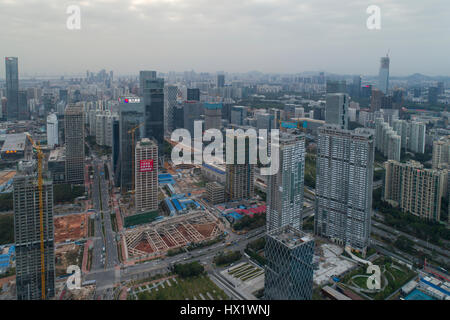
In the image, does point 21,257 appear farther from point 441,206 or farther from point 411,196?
point 441,206

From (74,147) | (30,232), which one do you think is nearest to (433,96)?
(74,147)

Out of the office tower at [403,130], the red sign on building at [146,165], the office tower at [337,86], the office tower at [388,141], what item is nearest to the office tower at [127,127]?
the red sign on building at [146,165]

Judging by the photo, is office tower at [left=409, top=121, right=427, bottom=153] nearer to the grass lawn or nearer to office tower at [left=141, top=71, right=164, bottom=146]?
office tower at [left=141, top=71, right=164, bottom=146]

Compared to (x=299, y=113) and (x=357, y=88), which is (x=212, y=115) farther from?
(x=357, y=88)

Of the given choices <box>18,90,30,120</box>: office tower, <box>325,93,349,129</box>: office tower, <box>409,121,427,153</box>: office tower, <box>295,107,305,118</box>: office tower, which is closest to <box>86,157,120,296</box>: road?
<box>325,93,349,129</box>: office tower
